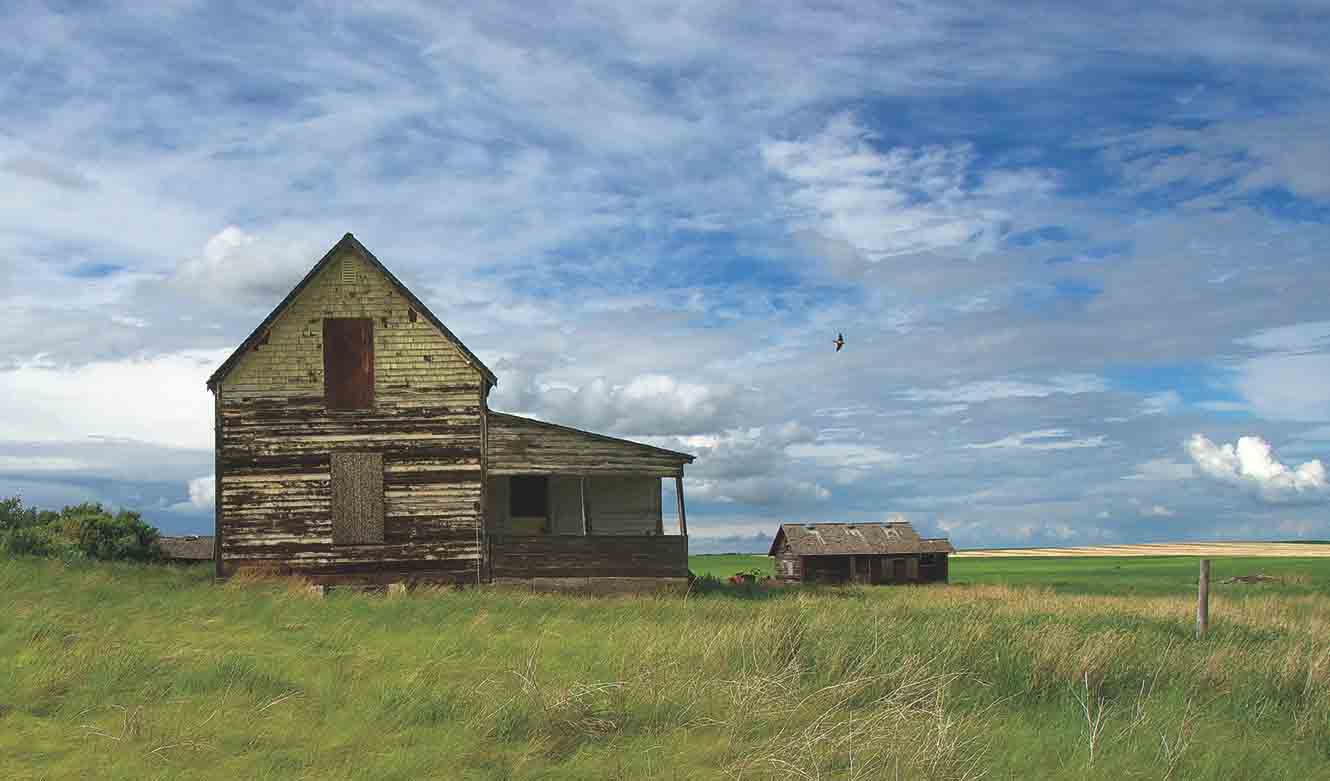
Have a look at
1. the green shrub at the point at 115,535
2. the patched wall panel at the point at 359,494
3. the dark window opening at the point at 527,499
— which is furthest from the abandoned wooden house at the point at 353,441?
the green shrub at the point at 115,535

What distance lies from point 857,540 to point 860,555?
30.3 inches

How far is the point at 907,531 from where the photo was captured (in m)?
54.8

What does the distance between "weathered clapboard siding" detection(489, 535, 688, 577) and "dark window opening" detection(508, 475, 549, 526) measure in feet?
8.73

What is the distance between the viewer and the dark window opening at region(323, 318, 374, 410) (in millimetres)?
24531

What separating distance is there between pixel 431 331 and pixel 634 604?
8.11m

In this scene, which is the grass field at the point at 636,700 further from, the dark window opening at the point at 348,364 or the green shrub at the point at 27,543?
the green shrub at the point at 27,543

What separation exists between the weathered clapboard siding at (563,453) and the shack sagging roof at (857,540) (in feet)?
88.9

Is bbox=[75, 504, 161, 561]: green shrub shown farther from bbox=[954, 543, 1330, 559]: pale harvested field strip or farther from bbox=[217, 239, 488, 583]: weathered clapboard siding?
bbox=[954, 543, 1330, 559]: pale harvested field strip

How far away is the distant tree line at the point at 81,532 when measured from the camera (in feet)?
86.3

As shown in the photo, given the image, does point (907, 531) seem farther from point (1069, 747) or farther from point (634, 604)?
point (1069, 747)

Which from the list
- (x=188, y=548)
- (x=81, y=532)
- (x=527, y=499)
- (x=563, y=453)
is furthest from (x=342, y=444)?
(x=188, y=548)

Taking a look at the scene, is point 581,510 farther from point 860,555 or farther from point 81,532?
point 860,555

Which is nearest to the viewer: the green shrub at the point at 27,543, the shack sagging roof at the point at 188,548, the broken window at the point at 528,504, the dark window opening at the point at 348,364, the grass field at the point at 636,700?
the grass field at the point at 636,700

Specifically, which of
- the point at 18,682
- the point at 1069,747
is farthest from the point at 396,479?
the point at 1069,747
